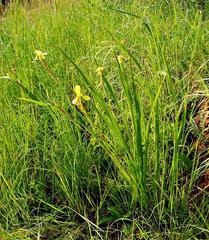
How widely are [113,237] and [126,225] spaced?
0.20 ft

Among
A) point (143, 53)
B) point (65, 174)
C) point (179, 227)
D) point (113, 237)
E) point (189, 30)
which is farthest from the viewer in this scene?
point (189, 30)

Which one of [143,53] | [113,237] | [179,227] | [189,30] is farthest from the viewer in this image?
[189,30]

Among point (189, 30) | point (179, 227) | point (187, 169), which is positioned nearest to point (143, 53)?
point (189, 30)

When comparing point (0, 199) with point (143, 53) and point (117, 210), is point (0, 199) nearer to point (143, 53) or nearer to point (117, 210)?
point (117, 210)

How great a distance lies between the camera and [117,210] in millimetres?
1568

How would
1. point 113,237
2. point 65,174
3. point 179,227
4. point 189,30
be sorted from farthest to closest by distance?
point 189,30, point 65,174, point 113,237, point 179,227

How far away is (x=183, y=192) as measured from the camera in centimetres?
144

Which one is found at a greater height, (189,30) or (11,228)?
(189,30)

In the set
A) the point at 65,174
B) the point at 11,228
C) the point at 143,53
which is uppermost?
the point at 143,53

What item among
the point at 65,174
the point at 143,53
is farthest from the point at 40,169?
the point at 143,53

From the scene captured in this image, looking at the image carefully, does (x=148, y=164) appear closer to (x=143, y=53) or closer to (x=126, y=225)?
(x=126, y=225)

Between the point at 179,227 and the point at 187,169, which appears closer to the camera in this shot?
the point at 179,227

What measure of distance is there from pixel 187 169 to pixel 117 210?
30 centimetres

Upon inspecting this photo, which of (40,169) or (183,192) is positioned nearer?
(183,192)
